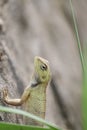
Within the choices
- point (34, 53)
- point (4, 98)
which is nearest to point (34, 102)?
A: point (4, 98)

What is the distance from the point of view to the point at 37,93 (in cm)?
287

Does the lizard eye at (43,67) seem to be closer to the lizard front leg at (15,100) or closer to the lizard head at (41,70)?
the lizard head at (41,70)

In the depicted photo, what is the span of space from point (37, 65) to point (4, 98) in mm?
258

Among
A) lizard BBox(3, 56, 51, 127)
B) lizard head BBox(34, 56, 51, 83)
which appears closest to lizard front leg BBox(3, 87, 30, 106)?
lizard BBox(3, 56, 51, 127)

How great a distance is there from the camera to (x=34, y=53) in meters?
5.56

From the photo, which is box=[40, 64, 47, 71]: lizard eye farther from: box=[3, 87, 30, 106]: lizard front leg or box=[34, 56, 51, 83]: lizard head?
box=[3, 87, 30, 106]: lizard front leg

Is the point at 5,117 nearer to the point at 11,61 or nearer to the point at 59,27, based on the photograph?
the point at 11,61

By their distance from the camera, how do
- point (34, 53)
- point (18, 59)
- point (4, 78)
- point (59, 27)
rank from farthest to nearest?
point (59, 27) → point (34, 53) → point (18, 59) → point (4, 78)

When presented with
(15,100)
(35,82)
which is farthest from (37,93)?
(15,100)

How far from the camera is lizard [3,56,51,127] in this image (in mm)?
2787

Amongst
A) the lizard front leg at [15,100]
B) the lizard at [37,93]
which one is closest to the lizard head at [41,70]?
the lizard at [37,93]

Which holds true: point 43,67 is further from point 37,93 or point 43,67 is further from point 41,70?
point 37,93

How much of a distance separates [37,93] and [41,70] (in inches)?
5.0

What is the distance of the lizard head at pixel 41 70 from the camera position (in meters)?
2.87
